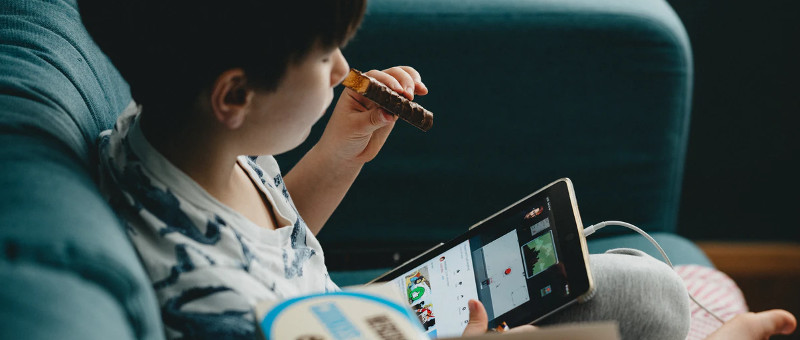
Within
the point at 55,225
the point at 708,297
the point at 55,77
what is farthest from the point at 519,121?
the point at 55,225

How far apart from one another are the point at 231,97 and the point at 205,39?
52mm

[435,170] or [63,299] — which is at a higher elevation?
[63,299]

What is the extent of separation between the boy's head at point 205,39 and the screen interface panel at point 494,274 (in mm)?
337

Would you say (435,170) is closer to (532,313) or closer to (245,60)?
(532,313)

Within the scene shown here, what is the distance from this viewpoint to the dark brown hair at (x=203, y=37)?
523 millimetres

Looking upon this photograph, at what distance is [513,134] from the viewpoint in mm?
1203

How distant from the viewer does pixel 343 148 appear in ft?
2.87

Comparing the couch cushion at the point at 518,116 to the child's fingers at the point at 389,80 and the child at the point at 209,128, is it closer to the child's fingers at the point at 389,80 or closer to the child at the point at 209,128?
the child's fingers at the point at 389,80

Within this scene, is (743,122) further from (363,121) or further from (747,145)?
(363,121)

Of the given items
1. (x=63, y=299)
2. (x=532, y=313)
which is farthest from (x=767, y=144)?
(x=63, y=299)

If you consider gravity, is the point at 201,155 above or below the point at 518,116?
above

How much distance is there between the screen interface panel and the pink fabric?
0.89 ft

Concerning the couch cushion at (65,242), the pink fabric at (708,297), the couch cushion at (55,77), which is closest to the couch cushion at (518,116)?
the pink fabric at (708,297)

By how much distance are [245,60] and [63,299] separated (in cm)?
22
